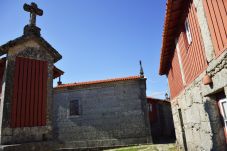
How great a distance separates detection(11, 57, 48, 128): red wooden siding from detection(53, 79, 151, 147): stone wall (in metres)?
9.67

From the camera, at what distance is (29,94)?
5.34m

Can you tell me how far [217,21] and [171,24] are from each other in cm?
272

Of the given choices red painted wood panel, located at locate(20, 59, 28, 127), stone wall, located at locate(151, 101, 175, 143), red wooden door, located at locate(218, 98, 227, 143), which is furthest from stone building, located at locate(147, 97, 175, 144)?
red painted wood panel, located at locate(20, 59, 28, 127)

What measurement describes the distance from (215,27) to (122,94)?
11791 millimetres

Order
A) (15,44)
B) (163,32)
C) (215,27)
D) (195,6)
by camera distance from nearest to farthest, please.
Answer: (215,27)
(195,6)
(15,44)
(163,32)

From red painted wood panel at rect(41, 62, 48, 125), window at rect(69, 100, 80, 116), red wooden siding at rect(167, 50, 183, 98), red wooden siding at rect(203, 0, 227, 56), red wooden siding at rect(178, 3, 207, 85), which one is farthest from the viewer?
window at rect(69, 100, 80, 116)

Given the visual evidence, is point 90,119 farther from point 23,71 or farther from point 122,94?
point 23,71

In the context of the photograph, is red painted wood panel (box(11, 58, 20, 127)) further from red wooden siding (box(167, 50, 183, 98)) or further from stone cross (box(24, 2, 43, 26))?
red wooden siding (box(167, 50, 183, 98))

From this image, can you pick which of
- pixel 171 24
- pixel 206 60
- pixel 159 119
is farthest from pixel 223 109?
pixel 159 119

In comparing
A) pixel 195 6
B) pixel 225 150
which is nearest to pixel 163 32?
pixel 195 6

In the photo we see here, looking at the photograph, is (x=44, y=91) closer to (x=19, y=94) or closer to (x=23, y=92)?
(x=23, y=92)

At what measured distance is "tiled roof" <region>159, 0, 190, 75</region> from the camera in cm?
513

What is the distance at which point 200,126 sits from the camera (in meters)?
5.04

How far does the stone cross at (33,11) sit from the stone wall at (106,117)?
966 cm
